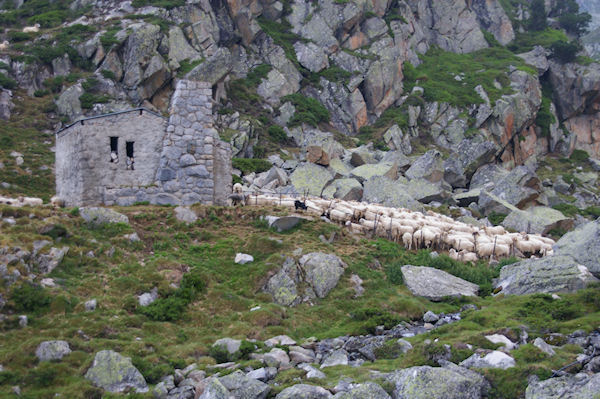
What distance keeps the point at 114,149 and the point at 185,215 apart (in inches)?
205

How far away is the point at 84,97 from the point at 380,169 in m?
29.7

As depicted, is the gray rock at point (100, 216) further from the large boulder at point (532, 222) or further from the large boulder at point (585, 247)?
the large boulder at point (532, 222)

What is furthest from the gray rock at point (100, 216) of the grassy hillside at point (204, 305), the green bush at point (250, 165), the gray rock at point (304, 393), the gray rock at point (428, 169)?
the gray rock at point (428, 169)

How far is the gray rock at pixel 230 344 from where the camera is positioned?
15.5 meters

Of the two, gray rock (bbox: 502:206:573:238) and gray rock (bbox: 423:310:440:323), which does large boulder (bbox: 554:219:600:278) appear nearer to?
gray rock (bbox: 423:310:440:323)

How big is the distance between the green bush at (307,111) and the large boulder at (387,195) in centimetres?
2756

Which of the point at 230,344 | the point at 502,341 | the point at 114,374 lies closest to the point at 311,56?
the point at 230,344

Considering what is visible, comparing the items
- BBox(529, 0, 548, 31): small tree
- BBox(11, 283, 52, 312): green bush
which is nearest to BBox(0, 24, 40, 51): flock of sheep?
BBox(11, 283, 52, 312): green bush

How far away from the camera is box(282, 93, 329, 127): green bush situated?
6756cm

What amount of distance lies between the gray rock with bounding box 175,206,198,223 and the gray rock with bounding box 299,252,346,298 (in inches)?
231

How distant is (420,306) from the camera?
19.7 metres

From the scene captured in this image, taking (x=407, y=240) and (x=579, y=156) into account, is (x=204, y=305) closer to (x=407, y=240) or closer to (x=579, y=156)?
(x=407, y=240)

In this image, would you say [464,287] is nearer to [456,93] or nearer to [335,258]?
[335,258]

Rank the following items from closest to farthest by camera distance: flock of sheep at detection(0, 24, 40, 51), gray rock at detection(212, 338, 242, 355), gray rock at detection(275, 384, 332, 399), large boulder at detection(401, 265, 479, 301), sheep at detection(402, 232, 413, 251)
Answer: gray rock at detection(275, 384, 332, 399) → gray rock at detection(212, 338, 242, 355) → large boulder at detection(401, 265, 479, 301) → sheep at detection(402, 232, 413, 251) → flock of sheep at detection(0, 24, 40, 51)
